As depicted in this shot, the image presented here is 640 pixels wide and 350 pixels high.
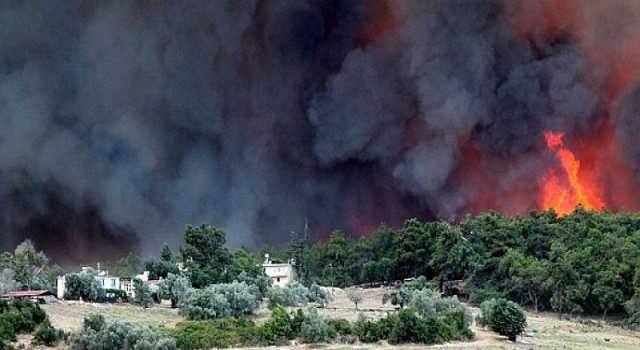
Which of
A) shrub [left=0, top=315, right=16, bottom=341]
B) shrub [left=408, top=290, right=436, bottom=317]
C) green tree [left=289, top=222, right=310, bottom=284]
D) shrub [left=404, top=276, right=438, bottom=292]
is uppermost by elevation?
green tree [left=289, top=222, right=310, bottom=284]

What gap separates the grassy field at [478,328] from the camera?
129 ft

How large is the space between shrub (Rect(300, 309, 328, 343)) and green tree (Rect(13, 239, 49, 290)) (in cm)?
2131

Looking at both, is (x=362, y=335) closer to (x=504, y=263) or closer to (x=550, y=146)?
(x=504, y=263)

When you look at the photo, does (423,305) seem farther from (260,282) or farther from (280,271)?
(280,271)

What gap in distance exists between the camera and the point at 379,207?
80250 millimetres

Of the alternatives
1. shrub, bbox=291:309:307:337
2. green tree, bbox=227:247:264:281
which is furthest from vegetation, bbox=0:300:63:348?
green tree, bbox=227:247:264:281

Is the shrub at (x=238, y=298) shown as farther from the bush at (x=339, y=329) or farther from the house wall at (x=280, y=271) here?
the house wall at (x=280, y=271)

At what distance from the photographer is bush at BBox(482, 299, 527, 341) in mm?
41219

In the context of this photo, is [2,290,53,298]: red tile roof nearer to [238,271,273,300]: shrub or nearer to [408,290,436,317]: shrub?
[238,271,273,300]: shrub

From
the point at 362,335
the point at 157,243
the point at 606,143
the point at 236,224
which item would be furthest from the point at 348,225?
the point at 362,335

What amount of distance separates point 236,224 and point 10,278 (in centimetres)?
2647

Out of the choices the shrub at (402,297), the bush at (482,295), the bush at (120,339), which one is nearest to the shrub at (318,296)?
the shrub at (402,297)

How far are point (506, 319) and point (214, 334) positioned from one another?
42.0 feet

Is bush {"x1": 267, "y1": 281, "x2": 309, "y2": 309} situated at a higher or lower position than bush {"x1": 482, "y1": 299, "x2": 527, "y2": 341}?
higher
